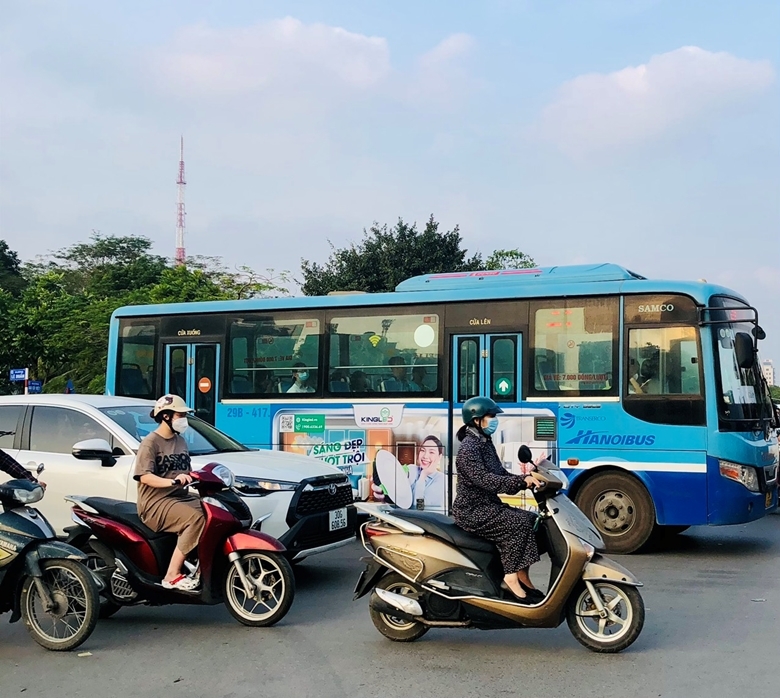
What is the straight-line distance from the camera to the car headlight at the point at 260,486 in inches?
302

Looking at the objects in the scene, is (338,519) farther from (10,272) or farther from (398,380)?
(10,272)

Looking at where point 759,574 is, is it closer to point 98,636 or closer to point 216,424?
point 98,636

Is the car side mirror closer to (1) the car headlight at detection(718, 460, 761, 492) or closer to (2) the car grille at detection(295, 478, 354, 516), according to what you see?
(2) the car grille at detection(295, 478, 354, 516)

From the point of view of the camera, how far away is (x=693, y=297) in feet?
31.6

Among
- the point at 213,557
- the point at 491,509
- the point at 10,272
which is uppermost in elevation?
the point at 10,272

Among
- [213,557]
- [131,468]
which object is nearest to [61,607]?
[213,557]

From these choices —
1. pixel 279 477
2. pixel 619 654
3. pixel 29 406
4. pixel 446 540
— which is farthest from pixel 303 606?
pixel 29 406

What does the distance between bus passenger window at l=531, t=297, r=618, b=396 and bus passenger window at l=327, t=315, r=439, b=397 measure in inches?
48.9

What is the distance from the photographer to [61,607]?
19.1ft

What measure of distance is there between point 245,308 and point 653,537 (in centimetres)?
576

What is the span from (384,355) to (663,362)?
10.7 ft

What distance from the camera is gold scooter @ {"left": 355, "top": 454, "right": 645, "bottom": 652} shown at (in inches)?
217

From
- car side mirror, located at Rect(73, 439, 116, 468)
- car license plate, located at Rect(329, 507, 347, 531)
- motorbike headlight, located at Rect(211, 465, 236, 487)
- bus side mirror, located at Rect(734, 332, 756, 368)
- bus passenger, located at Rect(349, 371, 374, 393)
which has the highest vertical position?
bus side mirror, located at Rect(734, 332, 756, 368)

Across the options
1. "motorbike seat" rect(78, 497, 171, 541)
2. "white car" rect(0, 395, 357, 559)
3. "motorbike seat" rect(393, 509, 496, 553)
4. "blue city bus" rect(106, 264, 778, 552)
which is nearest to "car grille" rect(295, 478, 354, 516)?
"white car" rect(0, 395, 357, 559)
